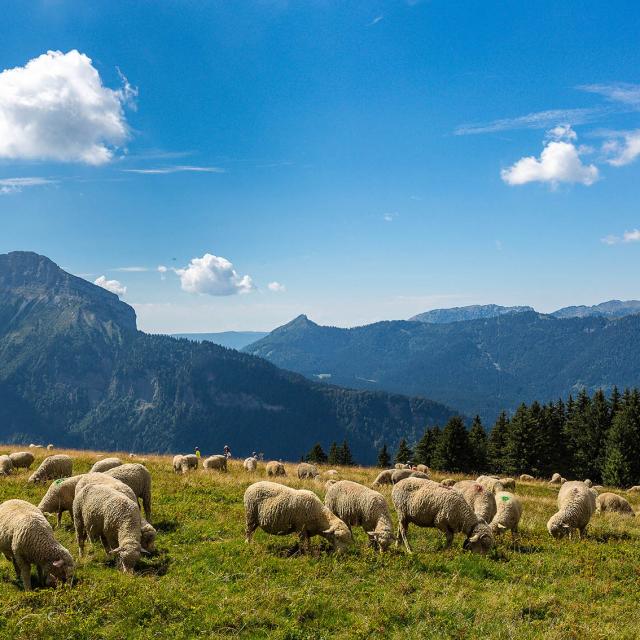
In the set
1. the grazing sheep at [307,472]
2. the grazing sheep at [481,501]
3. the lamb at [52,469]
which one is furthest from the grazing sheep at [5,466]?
the grazing sheep at [481,501]

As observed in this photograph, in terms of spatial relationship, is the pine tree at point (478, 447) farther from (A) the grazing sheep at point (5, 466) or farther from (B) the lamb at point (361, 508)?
(A) the grazing sheep at point (5, 466)

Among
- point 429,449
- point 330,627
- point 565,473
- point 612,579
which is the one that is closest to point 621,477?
point 565,473

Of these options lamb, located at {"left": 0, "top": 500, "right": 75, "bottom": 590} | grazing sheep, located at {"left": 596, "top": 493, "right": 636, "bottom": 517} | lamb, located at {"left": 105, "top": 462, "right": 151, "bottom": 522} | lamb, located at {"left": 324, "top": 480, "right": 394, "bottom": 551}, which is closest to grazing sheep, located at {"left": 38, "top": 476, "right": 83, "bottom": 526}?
lamb, located at {"left": 105, "top": 462, "right": 151, "bottom": 522}

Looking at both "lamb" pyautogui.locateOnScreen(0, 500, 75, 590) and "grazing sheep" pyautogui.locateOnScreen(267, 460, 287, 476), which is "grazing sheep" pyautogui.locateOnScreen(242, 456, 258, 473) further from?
"lamb" pyautogui.locateOnScreen(0, 500, 75, 590)

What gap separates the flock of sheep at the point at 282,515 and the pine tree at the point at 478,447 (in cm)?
6007

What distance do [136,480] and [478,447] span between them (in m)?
71.5

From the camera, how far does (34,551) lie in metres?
12.1

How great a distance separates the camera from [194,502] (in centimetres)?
2094

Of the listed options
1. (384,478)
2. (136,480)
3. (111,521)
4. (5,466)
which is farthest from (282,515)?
(5,466)

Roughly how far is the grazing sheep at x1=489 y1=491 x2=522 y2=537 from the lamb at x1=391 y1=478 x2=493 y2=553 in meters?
2.90

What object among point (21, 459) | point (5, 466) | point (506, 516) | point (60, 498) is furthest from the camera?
point (21, 459)

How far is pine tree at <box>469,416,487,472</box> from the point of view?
7750 cm

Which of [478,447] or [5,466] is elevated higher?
[5,466]

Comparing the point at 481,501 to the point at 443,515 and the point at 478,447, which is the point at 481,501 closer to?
the point at 443,515
